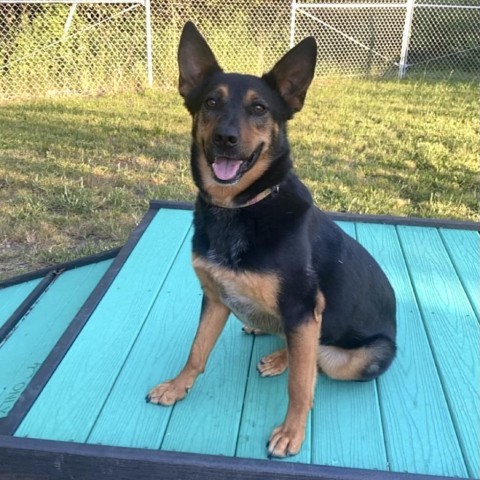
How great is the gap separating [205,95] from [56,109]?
248 inches

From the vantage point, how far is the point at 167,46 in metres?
9.58

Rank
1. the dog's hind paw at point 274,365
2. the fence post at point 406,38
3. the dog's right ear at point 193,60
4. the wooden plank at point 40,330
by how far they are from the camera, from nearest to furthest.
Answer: the dog's right ear at point 193,60
the dog's hind paw at point 274,365
the wooden plank at point 40,330
the fence post at point 406,38

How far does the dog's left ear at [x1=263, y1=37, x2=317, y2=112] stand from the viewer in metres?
2.43

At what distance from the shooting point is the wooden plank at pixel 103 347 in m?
2.42

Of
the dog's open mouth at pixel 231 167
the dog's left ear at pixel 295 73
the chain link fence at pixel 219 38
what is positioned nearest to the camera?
the dog's open mouth at pixel 231 167

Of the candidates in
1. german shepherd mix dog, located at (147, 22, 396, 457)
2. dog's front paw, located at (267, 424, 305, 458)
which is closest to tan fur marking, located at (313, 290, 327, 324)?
german shepherd mix dog, located at (147, 22, 396, 457)

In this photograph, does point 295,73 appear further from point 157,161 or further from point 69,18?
point 69,18

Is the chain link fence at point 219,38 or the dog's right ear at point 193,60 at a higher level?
the dog's right ear at point 193,60

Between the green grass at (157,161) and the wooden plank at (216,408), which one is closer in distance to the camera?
the wooden plank at (216,408)

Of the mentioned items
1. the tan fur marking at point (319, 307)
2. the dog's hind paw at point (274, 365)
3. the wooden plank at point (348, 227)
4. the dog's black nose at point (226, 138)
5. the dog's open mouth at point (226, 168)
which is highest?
the dog's black nose at point (226, 138)

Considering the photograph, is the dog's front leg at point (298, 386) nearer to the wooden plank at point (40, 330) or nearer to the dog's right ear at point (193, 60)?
the dog's right ear at point (193, 60)

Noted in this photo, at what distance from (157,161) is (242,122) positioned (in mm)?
4221

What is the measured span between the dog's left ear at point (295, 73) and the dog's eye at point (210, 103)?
255 mm

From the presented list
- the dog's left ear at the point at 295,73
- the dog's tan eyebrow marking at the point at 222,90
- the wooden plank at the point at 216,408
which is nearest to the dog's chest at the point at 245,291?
the wooden plank at the point at 216,408
